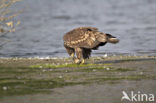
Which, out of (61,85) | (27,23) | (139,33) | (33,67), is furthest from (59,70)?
(27,23)

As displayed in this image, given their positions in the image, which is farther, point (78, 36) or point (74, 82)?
point (78, 36)

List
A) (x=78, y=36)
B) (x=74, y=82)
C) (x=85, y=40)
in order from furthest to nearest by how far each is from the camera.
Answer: (x=78, y=36) < (x=85, y=40) < (x=74, y=82)

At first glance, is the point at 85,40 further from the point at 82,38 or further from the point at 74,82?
the point at 74,82

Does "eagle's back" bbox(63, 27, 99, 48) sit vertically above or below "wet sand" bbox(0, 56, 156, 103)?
above

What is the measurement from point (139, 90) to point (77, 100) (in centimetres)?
174

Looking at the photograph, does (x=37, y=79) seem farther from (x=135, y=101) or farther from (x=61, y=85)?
(x=135, y=101)

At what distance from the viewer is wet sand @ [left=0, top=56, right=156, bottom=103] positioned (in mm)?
9039

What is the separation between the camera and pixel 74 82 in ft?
35.8

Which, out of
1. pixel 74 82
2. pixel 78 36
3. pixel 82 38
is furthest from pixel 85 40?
pixel 74 82

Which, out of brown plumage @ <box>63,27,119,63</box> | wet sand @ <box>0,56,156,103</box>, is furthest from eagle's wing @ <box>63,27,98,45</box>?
wet sand @ <box>0,56,156,103</box>

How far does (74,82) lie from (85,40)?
402 centimetres

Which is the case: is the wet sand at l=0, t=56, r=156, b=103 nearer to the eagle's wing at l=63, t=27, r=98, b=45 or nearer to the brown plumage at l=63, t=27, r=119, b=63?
the brown plumage at l=63, t=27, r=119, b=63

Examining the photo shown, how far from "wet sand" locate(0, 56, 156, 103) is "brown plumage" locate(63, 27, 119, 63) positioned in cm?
62

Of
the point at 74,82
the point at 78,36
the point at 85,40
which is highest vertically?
the point at 78,36
